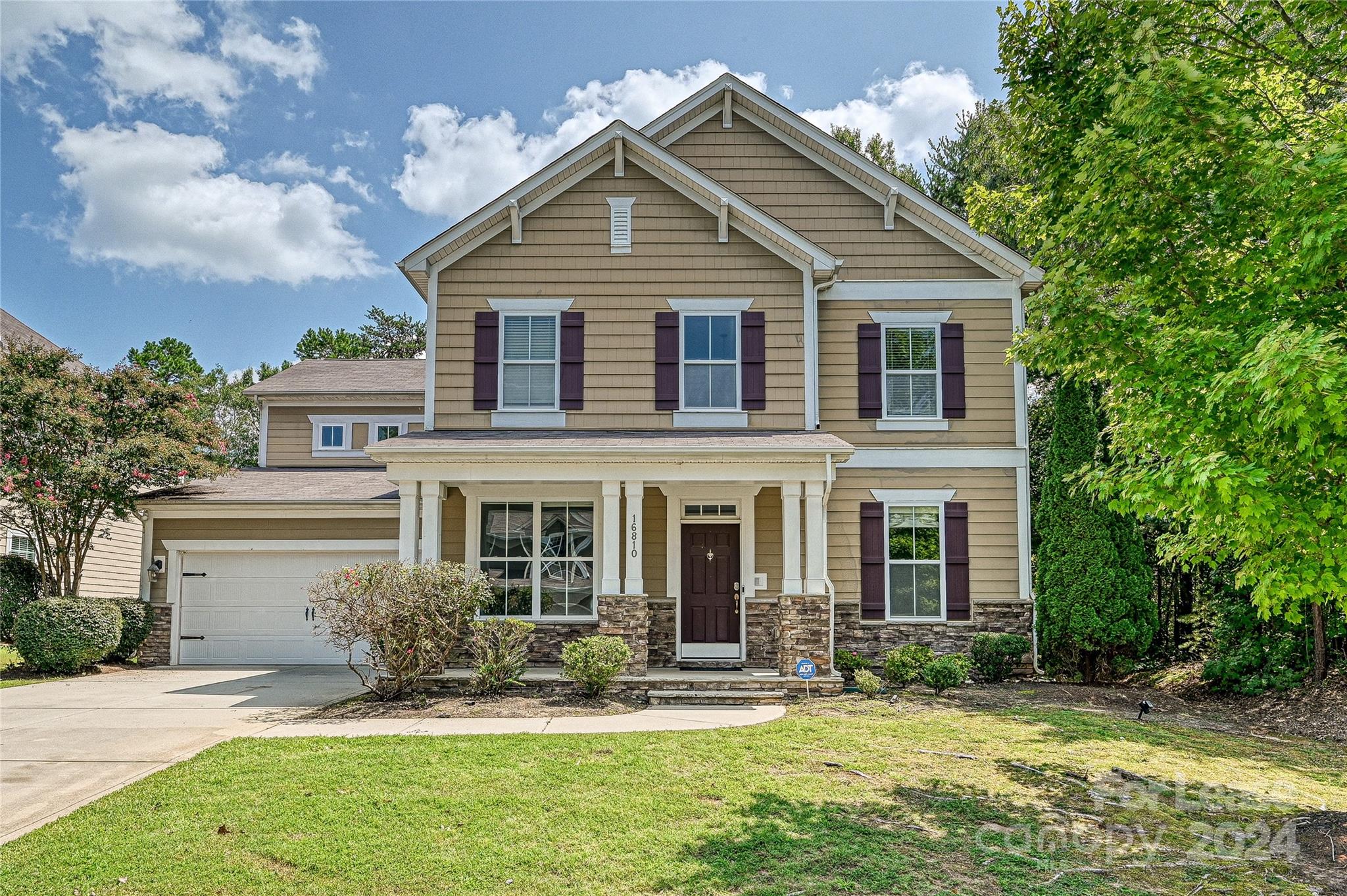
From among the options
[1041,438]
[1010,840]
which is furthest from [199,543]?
[1041,438]

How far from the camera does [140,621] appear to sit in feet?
46.7

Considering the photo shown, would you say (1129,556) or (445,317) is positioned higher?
(445,317)

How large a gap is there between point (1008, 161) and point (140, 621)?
46.8 feet

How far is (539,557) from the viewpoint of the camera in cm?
1331

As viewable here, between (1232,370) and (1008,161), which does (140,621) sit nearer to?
(1008,161)

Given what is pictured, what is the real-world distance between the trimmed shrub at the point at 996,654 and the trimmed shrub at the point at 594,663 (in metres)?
5.60

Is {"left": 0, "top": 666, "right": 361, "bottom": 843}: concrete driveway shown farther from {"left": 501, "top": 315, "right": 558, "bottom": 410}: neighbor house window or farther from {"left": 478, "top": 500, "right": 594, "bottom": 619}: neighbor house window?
{"left": 501, "top": 315, "right": 558, "bottom": 410}: neighbor house window

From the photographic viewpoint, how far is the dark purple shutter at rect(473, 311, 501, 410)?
13156 mm

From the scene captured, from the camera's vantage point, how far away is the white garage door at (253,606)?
1472 cm

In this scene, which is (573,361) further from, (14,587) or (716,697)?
(14,587)

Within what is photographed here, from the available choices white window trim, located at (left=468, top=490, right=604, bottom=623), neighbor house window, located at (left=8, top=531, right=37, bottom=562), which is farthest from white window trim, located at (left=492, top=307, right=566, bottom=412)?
neighbor house window, located at (left=8, top=531, right=37, bottom=562)

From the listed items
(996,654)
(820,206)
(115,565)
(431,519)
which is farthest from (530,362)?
(115,565)

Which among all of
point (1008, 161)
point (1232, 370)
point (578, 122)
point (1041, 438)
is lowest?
point (1232, 370)

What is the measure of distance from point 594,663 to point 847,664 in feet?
13.5
